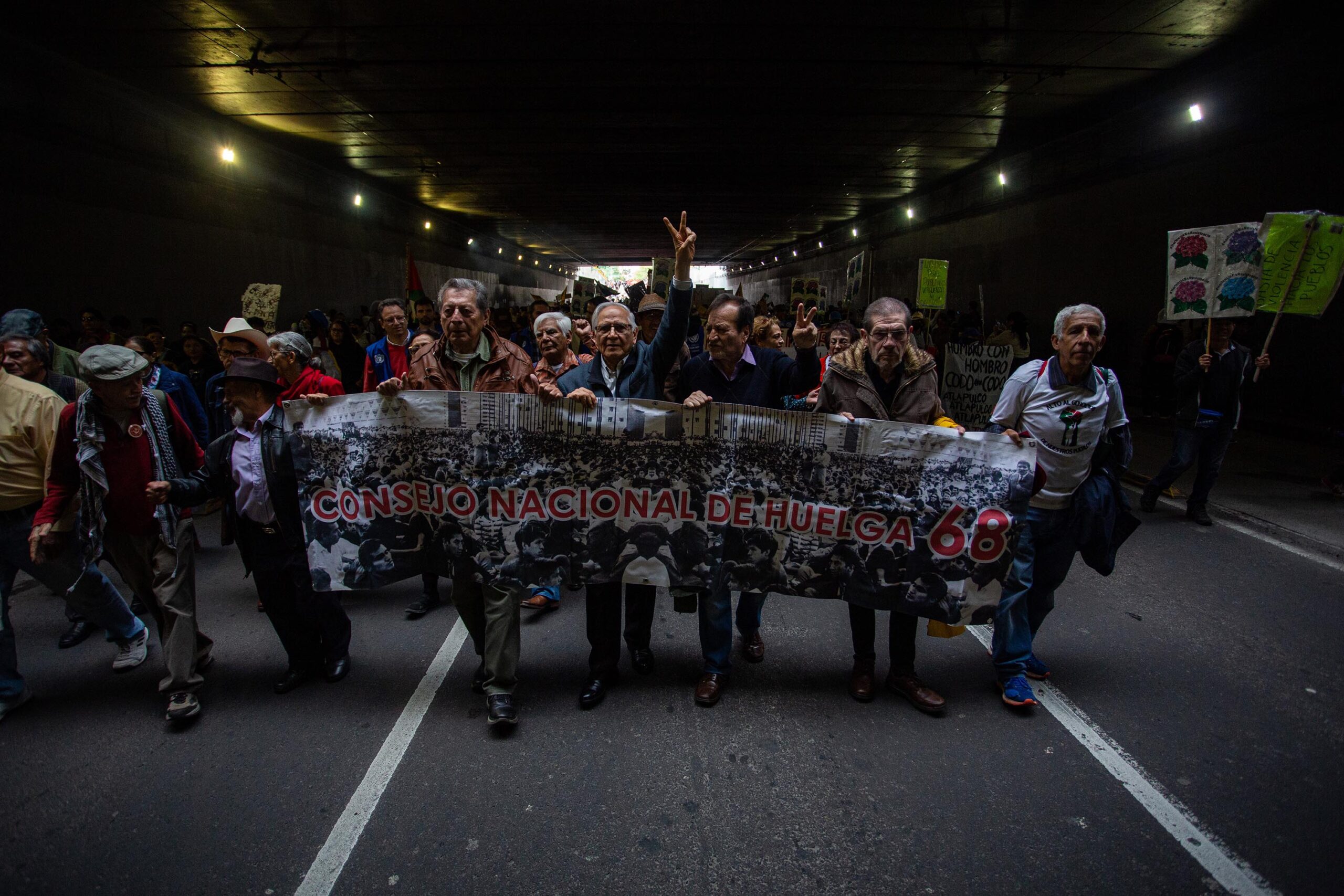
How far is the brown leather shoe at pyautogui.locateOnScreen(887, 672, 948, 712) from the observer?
3.45 metres

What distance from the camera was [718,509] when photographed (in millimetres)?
3406

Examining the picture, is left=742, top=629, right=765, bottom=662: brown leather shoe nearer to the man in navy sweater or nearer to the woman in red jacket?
the man in navy sweater

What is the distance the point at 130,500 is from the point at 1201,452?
29.4 feet

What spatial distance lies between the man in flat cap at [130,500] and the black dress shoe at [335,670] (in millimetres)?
593

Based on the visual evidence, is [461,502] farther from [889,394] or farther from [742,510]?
[889,394]

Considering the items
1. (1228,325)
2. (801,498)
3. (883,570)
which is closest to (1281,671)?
(883,570)

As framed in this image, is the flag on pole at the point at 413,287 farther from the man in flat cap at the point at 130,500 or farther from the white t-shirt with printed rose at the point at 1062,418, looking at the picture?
the white t-shirt with printed rose at the point at 1062,418

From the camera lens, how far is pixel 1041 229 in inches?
696

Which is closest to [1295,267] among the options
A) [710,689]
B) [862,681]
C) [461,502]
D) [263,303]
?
[862,681]

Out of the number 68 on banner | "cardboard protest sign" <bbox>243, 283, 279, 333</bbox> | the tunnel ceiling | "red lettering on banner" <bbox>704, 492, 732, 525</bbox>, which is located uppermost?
the tunnel ceiling

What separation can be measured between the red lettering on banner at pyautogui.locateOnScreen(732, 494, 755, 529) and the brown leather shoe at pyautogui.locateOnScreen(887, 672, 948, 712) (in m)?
1.24

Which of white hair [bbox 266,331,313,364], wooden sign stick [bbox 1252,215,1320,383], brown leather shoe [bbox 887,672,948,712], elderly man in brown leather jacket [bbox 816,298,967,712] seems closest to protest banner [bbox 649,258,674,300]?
white hair [bbox 266,331,313,364]

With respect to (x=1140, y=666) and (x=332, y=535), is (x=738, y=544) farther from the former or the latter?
(x=1140, y=666)

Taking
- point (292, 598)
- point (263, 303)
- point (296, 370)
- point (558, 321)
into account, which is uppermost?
point (263, 303)
